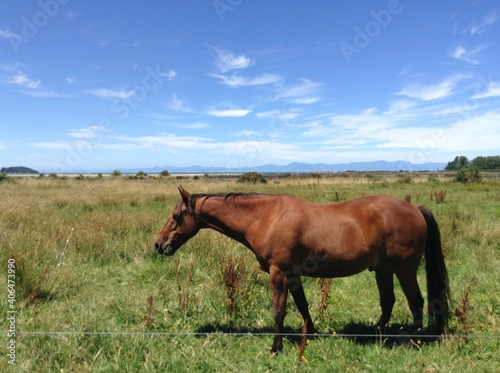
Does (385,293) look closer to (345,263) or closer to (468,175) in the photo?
(345,263)

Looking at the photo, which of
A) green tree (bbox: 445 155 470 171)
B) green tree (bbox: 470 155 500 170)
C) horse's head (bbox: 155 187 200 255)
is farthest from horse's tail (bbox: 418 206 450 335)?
green tree (bbox: 470 155 500 170)

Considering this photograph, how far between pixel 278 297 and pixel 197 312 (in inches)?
59.4

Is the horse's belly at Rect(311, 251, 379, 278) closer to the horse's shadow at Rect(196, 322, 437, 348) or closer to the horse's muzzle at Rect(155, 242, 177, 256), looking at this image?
the horse's shadow at Rect(196, 322, 437, 348)

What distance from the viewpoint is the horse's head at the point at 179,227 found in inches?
164

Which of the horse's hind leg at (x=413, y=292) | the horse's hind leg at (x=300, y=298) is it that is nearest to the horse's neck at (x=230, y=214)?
the horse's hind leg at (x=300, y=298)

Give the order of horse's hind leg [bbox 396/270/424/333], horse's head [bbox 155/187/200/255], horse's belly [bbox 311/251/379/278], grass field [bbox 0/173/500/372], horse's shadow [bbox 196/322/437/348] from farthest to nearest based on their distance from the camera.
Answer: horse's head [bbox 155/187/200/255] < horse's shadow [bbox 196/322/437/348] < horse's hind leg [bbox 396/270/424/333] < horse's belly [bbox 311/251/379/278] < grass field [bbox 0/173/500/372]

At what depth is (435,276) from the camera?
13.1 feet

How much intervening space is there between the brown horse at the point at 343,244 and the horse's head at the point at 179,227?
58cm

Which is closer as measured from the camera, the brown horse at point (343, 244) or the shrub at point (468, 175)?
the brown horse at point (343, 244)

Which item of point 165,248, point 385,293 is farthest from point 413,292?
point 165,248

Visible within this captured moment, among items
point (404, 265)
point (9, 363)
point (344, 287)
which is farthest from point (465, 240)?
point (9, 363)

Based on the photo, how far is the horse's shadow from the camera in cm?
386

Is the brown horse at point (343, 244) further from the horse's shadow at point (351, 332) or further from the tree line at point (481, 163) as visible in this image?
the tree line at point (481, 163)

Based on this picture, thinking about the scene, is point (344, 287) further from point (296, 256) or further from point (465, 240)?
point (465, 240)
